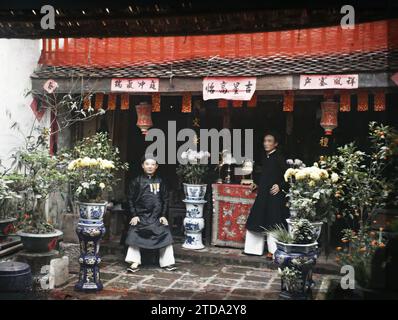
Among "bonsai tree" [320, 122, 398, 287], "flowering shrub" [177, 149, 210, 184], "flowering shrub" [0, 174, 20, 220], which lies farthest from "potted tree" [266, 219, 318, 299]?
"flowering shrub" [0, 174, 20, 220]

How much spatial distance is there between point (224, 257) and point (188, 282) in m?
→ 1.55

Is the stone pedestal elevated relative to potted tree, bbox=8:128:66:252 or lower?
lower

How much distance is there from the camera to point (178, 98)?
1100 centimetres

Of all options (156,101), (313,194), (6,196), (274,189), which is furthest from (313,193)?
(6,196)

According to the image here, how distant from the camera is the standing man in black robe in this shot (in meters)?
8.99

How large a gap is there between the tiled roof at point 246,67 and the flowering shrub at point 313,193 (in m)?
2.37

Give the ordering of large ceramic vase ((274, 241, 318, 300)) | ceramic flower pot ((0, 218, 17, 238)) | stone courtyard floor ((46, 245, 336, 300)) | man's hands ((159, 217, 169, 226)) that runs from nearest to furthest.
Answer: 1. large ceramic vase ((274, 241, 318, 300))
2. stone courtyard floor ((46, 245, 336, 300))
3. ceramic flower pot ((0, 218, 17, 238))
4. man's hands ((159, 217, 169, 226))

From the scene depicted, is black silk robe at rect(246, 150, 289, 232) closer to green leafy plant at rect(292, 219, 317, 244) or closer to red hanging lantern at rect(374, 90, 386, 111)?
red hanging lantern at rect(374, 90, 386, 111)

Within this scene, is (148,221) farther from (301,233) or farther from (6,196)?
(301,233)

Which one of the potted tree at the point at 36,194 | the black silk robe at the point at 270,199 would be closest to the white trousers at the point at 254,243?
the black silk robe at the point at 270,199

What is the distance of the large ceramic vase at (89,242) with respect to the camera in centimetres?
691

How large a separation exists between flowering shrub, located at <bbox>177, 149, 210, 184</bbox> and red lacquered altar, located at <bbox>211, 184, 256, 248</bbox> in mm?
385
